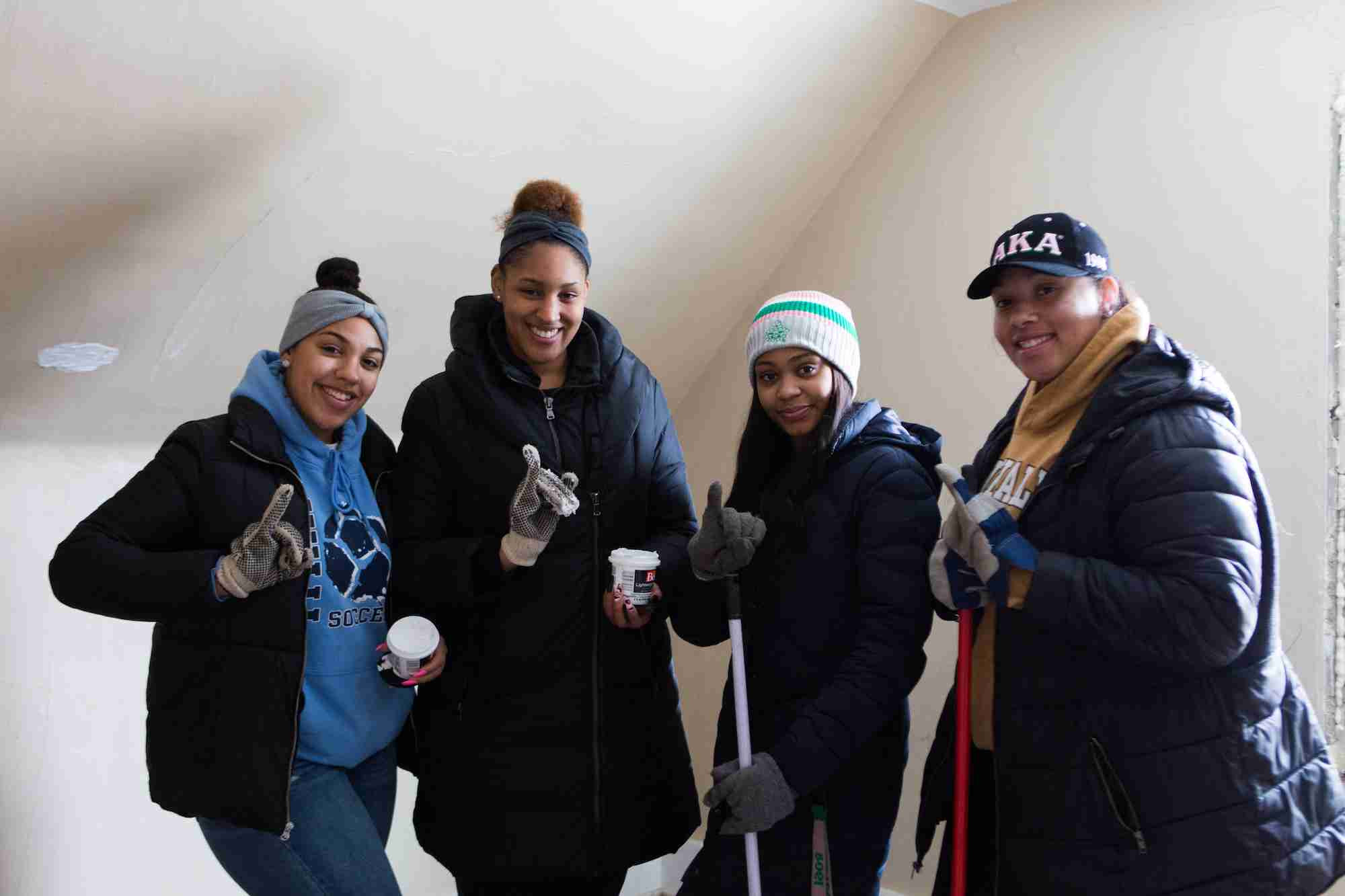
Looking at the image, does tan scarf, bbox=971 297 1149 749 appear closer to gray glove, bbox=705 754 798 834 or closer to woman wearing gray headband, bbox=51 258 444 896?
gray glove, bbox=705 754 798 834

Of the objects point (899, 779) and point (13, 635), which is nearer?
point (899, 779)

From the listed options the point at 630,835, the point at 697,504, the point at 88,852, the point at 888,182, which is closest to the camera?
the point at 630,835

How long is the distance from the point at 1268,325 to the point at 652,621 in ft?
4.42

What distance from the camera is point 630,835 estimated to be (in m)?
1.82

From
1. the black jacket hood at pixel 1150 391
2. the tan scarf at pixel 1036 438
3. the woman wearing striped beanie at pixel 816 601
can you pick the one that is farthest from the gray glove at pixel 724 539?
the black jacket hood at pixel 1150 391

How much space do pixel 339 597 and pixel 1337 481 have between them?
1819 mm

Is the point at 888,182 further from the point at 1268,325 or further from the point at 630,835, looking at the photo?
the point at 630,835

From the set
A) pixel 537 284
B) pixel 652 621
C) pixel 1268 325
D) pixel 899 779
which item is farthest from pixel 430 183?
pixel 1268 325

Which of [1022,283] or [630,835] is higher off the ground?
[1022,283]

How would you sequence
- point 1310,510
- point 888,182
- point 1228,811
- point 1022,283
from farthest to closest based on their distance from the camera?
point 888,182 < point 1310,510 < point 1022,283 < point 1228,811

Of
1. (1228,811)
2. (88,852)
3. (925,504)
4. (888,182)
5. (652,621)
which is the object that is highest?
(888,182)

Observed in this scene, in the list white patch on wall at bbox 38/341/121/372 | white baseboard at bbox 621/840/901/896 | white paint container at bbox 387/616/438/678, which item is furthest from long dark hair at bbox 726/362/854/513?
white baseboard at bbox 621/840/901/896

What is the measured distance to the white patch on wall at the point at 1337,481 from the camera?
2160mm

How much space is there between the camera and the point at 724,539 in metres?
1.72
